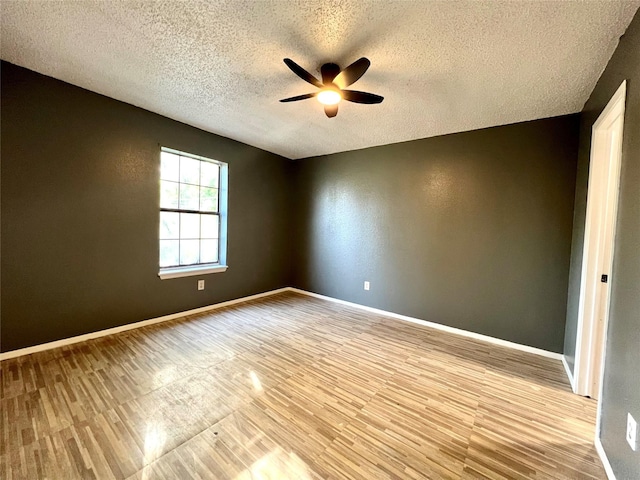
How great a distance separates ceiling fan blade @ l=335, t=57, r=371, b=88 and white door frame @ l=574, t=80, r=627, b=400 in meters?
1.74

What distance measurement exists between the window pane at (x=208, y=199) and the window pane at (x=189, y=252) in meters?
0.52

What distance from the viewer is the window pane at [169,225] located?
3.30 m

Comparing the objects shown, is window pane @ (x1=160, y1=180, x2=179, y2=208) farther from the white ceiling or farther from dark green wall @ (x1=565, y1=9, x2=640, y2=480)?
dark green wall @ (x1=565, y1=9, x2=640, y2=480)

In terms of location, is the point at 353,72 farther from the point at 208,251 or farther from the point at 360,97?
the point at 208,251

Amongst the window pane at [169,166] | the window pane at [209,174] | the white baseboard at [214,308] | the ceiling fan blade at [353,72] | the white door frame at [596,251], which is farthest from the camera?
the window pane at [209,174]

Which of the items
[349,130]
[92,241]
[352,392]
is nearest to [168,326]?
[92,241]

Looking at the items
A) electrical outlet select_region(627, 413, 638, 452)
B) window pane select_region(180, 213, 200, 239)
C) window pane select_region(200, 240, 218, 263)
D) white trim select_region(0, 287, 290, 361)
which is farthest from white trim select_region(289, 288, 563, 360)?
window pane select_region(180, 213, 200, 239)

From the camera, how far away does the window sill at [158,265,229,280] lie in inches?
128

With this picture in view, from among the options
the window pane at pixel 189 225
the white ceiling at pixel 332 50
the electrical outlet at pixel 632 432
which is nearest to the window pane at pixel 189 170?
the window pane at pixel 189 225

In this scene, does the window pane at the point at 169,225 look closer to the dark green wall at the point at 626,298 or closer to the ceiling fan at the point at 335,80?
the ceiling fan at the point at 335,80


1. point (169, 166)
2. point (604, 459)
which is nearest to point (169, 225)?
point (169, 166)

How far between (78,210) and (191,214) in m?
1.22

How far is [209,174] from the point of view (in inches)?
149

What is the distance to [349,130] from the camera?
329cm
